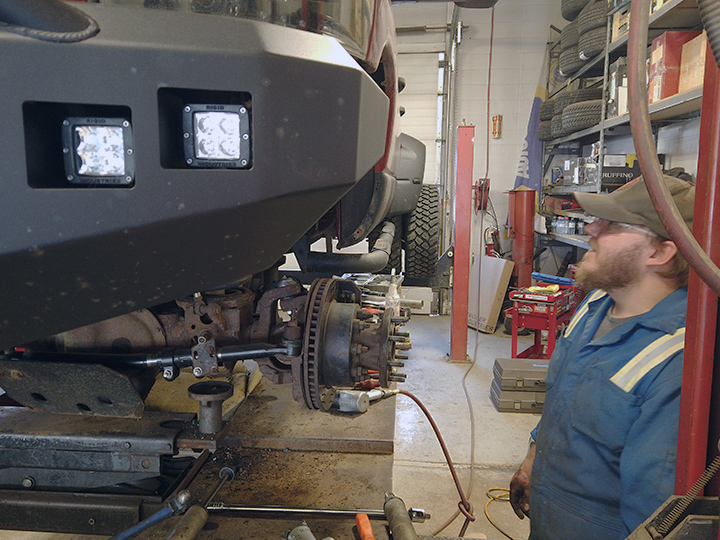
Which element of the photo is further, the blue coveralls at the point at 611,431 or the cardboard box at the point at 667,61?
the cardboard box at the point at 667,61

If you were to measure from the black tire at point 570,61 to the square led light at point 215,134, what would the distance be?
6.29 m

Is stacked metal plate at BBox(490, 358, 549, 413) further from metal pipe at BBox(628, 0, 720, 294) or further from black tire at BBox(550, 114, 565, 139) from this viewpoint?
black tire at BBox(550, 114, 565, 139)

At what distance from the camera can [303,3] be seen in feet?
2.98

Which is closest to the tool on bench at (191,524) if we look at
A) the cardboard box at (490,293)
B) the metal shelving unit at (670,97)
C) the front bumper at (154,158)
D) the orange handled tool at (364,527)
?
the orange handled tool at (364,527)

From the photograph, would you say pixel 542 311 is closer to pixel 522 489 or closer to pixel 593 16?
pixel 522 489

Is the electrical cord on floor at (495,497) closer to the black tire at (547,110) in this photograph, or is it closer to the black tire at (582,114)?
the black tire at (582,114)

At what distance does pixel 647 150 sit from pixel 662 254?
0.97m

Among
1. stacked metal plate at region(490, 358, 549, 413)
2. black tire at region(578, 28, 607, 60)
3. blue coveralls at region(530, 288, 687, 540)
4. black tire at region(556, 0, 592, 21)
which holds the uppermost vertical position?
black tire at region(556, 0, 592, 21)

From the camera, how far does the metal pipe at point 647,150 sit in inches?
26.6

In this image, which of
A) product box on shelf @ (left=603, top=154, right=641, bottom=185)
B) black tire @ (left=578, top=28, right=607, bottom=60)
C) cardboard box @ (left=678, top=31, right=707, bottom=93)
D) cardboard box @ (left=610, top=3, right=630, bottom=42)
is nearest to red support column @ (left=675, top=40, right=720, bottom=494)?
cardboard box @ (left=678, top=31, right=707, bottom=93)

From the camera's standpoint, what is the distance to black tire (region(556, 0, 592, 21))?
5.93 m

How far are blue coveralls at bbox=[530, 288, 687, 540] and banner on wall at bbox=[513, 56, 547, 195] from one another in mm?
6484

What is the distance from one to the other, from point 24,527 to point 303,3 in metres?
1.74

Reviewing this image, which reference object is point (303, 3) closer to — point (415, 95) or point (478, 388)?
point (478, 388)
